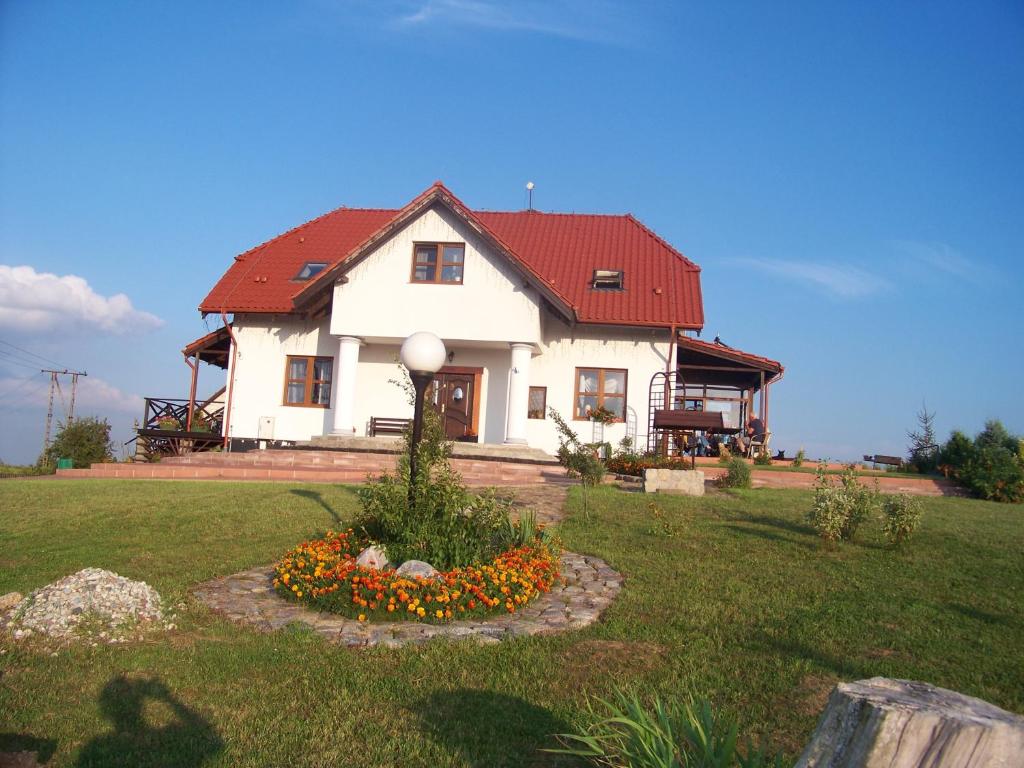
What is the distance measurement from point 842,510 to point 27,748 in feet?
26.8

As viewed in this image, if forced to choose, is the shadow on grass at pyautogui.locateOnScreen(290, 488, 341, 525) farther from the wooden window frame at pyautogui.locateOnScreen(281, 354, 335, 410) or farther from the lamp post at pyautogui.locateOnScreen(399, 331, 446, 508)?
the wooden window frame at pyautogui.locateOnScreen(281, 354, 335, 410)

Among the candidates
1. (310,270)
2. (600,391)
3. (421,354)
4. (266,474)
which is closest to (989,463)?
(600,391)

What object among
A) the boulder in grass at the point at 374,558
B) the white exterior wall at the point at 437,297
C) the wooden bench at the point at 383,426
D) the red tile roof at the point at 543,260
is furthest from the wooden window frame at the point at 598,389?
the boulder in grass at the point at 374,558

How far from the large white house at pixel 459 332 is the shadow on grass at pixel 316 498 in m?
7.04

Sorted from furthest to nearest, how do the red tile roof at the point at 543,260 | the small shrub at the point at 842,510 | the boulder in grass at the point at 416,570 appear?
the red tile roof at the point at 543,260 < the small shrub at the point at 842,510 < the boulder in grass at the point at 416,570

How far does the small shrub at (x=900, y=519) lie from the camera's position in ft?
30.6

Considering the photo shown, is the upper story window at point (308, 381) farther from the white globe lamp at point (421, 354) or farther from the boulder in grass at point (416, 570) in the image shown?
the boulder in grass at point (416, 570)

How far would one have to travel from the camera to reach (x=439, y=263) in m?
21.6

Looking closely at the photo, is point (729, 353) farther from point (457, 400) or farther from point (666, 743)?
point (666, 743)

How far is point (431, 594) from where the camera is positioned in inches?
280

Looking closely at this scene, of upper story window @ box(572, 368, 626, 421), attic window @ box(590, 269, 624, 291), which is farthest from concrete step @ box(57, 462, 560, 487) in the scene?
attic window @ box(590, 269, 624, 291)

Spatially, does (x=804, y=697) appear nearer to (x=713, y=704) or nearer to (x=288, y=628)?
Result: (x=713, y=704)

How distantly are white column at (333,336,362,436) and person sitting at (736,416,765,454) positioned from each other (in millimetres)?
10047

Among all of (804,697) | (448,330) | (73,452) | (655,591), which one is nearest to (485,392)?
(448,330)
